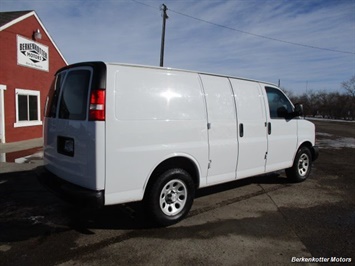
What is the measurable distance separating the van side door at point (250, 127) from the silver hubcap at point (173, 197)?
4.29 ft

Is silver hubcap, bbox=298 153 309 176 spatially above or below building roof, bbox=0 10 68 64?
Result: below

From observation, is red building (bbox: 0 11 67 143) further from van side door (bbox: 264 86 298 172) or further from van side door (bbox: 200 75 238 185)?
van side door (bbox: 264 86 298 172)

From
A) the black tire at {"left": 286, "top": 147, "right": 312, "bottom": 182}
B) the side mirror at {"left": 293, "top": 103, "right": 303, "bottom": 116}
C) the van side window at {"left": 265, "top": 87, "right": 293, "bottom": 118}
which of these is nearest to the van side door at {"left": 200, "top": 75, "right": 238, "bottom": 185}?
Answer: the van side window at {"left": 265, "top": 87, "right": 293, "bottom": 118}

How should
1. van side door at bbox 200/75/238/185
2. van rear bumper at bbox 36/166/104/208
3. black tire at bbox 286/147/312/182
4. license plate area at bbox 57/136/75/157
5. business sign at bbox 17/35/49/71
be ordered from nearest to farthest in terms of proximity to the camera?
1. van rear bumper at bbox 36/166/104/208
2. license plate area at bbox 57/136/75/157
3. van side door at bbox 200/75/238/185
4. black tire at bbox 286/147/312/182
5. business sign at bbox 17/35/49/71

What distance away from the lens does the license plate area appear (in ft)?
12.3

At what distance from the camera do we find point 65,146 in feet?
12.8

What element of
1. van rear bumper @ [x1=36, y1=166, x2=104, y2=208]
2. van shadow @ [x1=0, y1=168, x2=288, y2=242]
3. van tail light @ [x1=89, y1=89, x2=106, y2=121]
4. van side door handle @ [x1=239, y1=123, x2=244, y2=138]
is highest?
van tail light @ [x1=89, y1=89, x2=106, y2=121]

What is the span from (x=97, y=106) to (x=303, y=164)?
5.15m

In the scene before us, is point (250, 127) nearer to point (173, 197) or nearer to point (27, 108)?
point (173, 197)

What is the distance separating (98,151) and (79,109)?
0.62 meters

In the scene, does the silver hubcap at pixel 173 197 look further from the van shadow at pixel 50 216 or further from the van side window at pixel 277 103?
the van side window at pixel 277 103

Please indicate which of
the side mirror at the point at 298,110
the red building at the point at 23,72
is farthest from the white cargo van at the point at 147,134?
the red building at the point at 23,72

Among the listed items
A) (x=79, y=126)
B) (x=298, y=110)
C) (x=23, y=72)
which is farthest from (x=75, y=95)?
(x=23, y=72)

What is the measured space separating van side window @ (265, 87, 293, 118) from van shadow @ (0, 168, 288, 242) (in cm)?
196
